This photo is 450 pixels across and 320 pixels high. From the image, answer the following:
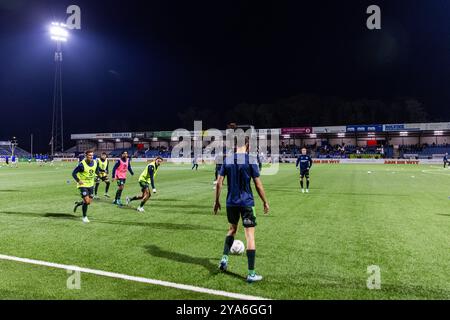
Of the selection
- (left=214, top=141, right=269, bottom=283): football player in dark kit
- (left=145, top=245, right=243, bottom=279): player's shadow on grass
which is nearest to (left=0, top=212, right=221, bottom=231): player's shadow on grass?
(left=145, top=245, right=243, bottom=279): player's shadow on grass

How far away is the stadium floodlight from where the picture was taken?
155 feet

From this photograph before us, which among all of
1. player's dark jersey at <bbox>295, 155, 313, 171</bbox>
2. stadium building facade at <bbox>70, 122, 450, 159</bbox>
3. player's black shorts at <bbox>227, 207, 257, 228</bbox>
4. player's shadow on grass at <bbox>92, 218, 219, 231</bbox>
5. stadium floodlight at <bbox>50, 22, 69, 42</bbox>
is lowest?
player's shadow on grass at <bbox>92, 218, 219, 231</bbox>

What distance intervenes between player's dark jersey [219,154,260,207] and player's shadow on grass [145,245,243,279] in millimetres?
1266

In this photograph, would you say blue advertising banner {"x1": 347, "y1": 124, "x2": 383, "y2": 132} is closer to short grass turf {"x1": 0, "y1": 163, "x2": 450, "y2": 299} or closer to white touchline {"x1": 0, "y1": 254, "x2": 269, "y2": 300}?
short grass turf {"x1": 0, "y1": 163, "x2": 450, "y2": 299}

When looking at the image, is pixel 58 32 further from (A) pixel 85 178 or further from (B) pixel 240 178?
(B) pixel 240 178

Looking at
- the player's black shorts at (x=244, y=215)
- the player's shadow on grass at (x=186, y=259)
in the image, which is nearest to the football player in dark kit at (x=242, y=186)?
the player's black shorts at (x=244, y=215)

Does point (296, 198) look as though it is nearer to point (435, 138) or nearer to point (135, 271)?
point (135, 271)

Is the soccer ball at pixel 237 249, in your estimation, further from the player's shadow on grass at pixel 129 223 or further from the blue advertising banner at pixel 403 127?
the blue advertising banner at pixel 403 127

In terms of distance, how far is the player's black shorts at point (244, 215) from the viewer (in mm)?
6406

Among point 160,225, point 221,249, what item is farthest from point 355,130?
point 221,249

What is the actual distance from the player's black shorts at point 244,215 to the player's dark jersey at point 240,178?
80 mm

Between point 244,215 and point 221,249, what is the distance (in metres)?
2.14

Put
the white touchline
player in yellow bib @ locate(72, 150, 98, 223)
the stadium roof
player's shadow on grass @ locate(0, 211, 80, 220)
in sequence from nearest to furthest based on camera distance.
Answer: the white touchline
player in yellow bib @ locate(72, 150, 98, 223)
player's shadow on grass @ locate(0, 211, 80, 220)
the stadium roof
